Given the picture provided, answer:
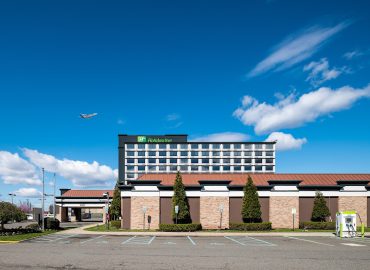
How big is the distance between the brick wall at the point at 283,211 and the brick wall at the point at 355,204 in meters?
5.77

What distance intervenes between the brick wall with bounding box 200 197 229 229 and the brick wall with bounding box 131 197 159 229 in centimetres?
561

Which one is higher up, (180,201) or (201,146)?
(201,146)

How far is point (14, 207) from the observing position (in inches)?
1512

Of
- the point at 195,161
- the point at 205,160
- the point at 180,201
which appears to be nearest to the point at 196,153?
the point at 195,161

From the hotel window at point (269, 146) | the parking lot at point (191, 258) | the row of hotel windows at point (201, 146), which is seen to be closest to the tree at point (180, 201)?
the parking lot at point (191, 258)

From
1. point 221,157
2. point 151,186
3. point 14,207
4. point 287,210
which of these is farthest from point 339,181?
point 221,157

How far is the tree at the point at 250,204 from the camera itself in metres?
42.4

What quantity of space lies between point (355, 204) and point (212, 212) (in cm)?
1809

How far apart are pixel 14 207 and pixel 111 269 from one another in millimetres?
26605

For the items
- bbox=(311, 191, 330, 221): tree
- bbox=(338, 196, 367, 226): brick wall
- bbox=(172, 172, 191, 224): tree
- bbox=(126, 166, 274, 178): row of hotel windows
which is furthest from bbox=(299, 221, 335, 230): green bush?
bbox=(126, 166, 274, 178): row of hotel windows

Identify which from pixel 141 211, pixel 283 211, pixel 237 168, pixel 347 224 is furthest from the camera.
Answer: pixel 237 168

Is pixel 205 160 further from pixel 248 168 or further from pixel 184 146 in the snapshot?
pixel 248 168

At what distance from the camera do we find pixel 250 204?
4259 cm

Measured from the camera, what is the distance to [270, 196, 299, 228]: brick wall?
146 ft
